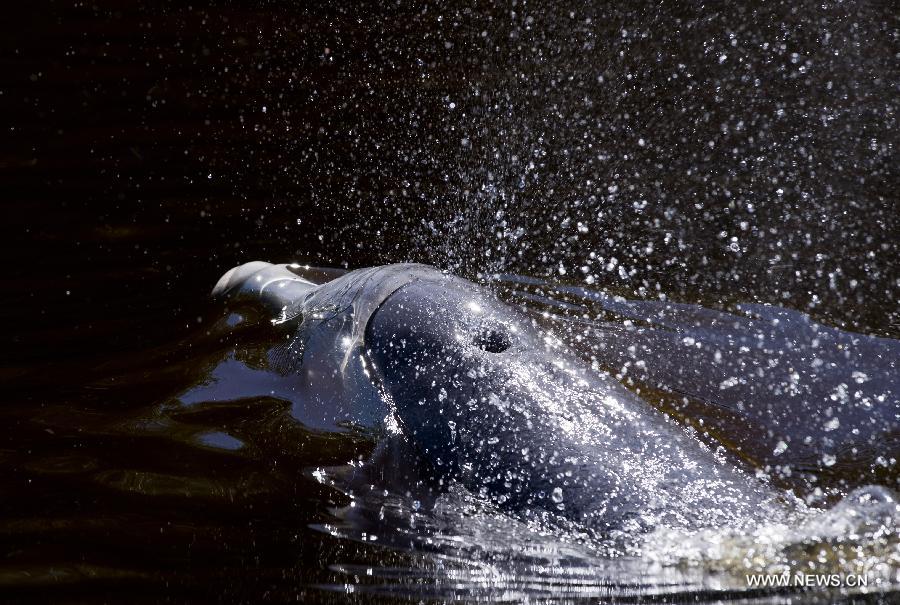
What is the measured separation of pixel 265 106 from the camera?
7926 mm

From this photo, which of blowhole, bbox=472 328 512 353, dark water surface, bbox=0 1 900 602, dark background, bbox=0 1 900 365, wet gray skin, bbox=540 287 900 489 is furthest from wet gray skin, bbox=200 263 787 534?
dark background, bbox=0 1 900 365

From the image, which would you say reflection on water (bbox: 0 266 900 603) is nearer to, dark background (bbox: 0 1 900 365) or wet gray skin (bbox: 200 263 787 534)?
wet gray skin (bbox: 200 263 787 534)

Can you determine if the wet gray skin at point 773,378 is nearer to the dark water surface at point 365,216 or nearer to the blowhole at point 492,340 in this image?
the dark water surface at point 365,216

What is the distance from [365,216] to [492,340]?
3129mm

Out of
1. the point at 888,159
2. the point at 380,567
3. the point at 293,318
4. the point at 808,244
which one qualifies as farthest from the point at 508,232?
the point at 380,567

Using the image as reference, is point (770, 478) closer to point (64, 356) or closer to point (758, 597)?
point (758, 597)

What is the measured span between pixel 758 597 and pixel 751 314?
2.15 m

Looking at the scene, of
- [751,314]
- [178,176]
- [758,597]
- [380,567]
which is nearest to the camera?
[758,597]

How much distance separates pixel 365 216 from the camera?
6.34 metres

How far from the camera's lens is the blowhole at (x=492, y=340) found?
131 inches

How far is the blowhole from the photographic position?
3.32 meters

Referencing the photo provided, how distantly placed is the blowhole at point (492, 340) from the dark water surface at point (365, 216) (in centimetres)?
50

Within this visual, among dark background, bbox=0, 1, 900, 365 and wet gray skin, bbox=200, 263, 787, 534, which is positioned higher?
dark background, bbox=0, 1, 900, 365

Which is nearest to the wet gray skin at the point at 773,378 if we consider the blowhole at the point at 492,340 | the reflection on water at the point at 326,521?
the reflection on water at the point at 326,521
